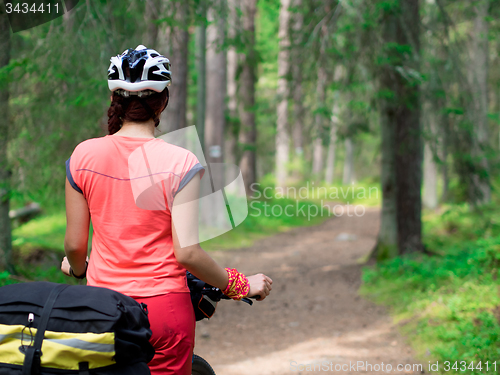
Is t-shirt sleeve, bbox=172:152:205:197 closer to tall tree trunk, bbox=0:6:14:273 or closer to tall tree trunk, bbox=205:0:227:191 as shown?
tall tree trunk, bbox=0:6:14:273

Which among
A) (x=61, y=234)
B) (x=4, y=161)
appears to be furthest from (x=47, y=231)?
(x=4, y=161)

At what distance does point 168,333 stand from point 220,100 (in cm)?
1227

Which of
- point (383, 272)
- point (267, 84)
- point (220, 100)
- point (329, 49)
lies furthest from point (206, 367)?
point (267, 84)

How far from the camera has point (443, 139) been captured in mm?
8102

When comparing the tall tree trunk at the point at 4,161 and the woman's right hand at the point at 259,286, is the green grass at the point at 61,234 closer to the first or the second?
the tall tree trunk at the point at 4,161

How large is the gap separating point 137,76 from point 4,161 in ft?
12.5

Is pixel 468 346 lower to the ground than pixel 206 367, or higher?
lower

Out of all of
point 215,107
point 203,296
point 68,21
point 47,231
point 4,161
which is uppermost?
point 68,21

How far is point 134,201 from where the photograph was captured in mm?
1777

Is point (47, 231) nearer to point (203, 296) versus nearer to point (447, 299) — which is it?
point (447, 299)

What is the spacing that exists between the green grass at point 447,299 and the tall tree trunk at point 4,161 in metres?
4.74

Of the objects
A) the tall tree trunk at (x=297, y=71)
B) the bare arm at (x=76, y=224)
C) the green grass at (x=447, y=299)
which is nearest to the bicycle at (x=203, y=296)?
the bare arm at (x=76, y=224)

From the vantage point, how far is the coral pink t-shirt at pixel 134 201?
177 centimetres

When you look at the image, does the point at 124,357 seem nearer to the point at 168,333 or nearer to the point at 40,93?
the point at 168,333
